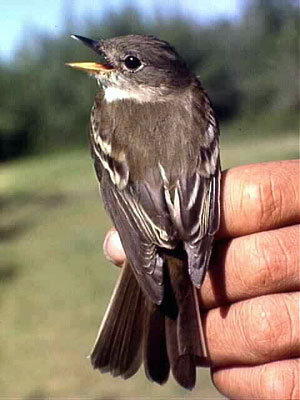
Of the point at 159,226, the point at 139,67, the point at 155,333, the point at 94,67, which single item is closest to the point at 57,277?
the point at 139,67

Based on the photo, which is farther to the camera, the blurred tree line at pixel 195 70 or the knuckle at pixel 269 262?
the blurred tree line at pixel 195 70

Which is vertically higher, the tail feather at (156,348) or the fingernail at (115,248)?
the fingernail at (115,248)

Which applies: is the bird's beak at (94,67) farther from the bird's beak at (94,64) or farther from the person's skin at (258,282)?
the person's skin at (258,282)

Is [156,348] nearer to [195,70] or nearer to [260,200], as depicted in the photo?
[260,200]

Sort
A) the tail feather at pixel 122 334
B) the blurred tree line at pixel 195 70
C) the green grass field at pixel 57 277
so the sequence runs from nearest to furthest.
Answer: the tail feather at pixel 122 334 → the green grass field at pixel 57 277 → the blurred tree line at pixel 195 70

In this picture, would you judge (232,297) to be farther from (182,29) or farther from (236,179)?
(182,29)

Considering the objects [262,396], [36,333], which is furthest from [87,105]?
[262,396]

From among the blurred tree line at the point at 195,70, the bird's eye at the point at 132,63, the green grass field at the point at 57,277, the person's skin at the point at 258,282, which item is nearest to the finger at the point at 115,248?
the person's skin at the point at 258,282
